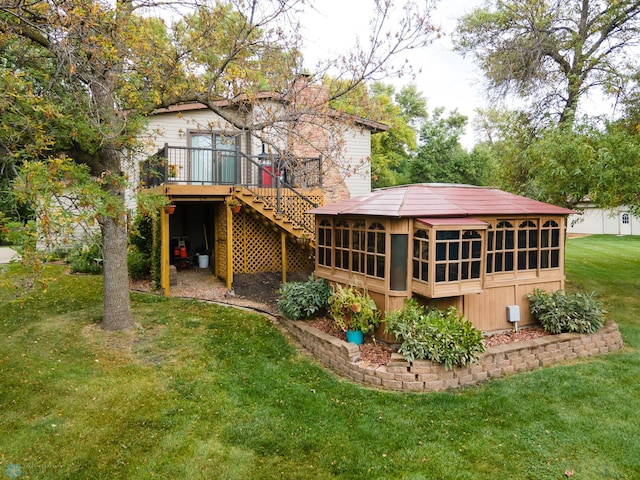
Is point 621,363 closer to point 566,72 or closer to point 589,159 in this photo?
point 589,159

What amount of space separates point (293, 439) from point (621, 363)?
19.5 ft

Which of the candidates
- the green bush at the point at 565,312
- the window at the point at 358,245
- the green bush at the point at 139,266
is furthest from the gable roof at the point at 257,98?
the green bush at the point at 565,312

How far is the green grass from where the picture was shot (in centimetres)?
422

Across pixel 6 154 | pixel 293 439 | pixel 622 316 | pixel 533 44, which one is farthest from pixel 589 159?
pixel 6 154

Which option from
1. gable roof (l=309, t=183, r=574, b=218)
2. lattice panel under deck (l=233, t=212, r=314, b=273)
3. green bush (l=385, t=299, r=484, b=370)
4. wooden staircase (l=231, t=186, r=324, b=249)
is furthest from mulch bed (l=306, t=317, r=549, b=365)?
lattice panel under deck (l=233, t=212, r=314, b=273)

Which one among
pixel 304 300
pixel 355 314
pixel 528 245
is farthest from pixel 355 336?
pixel 528 245

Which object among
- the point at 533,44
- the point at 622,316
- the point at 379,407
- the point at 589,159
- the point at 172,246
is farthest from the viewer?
the point at 172,246

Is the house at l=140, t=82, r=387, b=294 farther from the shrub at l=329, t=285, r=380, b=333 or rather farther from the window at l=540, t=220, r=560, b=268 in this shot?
the window at l=540, t=220, r=560, b=268

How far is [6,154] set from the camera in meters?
5.54

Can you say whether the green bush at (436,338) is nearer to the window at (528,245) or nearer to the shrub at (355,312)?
the shrub at (355,312)

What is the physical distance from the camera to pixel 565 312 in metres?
7.66

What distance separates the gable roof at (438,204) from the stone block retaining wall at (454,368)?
225 cm

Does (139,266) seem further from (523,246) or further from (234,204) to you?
(523,246)

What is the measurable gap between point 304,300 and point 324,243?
1.33 metres
